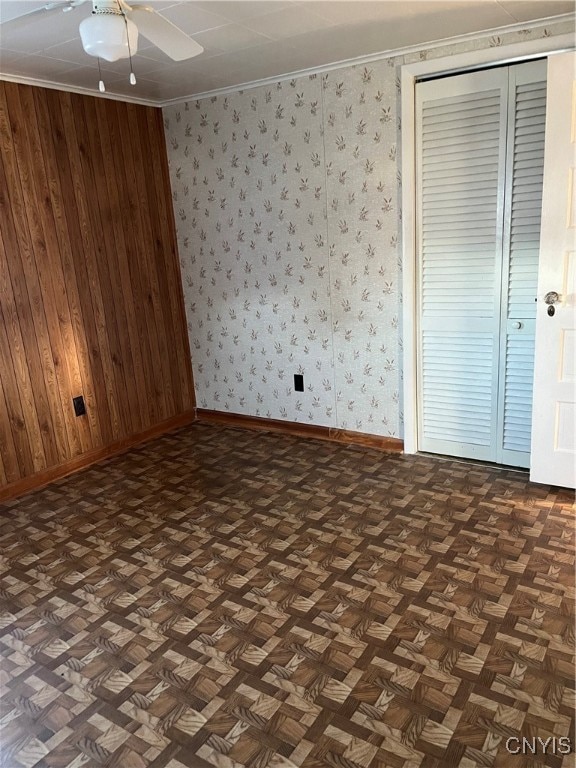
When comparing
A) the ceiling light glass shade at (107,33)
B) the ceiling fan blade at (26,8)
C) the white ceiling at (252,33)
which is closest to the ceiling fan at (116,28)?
the ceiling light glass shade at (107,33)

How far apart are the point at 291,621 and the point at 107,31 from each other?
2.01 meters

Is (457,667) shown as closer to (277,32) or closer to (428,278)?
(428,278)

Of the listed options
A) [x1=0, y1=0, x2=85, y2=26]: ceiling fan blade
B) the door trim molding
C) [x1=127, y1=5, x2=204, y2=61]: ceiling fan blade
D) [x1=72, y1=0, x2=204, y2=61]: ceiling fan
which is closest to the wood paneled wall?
[x1=0, y1=0, x2=85, y2=26]: ceiling fan blade

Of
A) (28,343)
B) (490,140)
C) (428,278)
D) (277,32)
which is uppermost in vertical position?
(277,32)

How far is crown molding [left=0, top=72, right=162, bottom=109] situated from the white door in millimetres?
2486

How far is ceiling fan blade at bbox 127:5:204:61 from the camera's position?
178 centimetres

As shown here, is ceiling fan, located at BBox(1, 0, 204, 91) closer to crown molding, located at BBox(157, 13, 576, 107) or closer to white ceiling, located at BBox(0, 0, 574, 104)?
white ceiling, located at BBox(0, 0, 574, 104)

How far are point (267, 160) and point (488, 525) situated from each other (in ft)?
8.24

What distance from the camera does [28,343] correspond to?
129 inches

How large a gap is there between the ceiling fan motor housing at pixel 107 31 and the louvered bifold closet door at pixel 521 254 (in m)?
1.93

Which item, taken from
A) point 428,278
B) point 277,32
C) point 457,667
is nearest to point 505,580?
point 457,667

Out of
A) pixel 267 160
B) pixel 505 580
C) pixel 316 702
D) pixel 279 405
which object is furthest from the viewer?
pixel 279 405

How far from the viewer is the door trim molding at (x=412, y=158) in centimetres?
270

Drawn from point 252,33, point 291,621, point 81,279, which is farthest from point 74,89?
point 291,621
